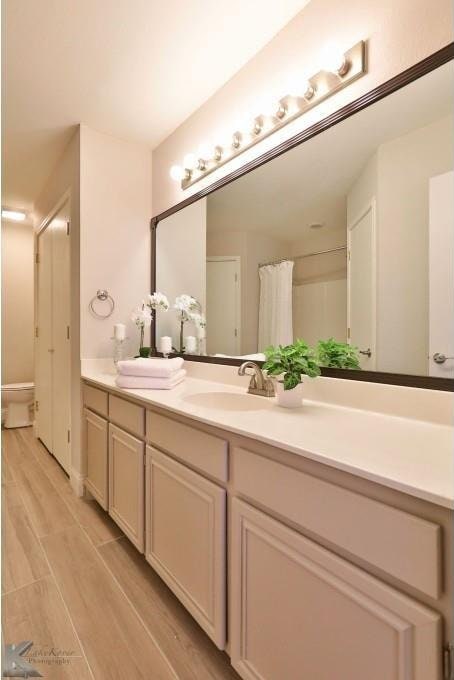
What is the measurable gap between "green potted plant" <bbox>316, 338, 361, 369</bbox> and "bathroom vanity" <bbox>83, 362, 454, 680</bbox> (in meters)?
0.16

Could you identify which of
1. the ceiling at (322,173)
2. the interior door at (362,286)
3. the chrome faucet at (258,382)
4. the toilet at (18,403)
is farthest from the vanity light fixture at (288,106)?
the toilet at (18,403)

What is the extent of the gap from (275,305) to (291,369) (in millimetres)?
431

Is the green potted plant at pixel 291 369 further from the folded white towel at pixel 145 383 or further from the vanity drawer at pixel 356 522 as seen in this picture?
the folded white towel at pixel 145 383

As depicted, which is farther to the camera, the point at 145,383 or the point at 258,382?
the point at 145,383

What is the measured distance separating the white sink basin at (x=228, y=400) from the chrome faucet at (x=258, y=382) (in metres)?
0.03

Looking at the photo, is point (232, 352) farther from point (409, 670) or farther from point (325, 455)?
point (409, 670)

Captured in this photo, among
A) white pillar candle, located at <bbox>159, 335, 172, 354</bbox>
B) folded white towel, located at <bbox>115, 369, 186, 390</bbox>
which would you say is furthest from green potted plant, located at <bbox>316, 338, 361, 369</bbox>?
white pillar candle, located at <bbox>159, 335, 172, 354</bbox>

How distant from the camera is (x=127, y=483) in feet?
5.49

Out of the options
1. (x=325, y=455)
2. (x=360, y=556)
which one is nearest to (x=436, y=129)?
(x=325, y=455)

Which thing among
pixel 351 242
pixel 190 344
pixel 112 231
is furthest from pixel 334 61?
pixel 112 231

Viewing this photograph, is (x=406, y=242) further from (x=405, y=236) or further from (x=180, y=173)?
(x=180, y=173)

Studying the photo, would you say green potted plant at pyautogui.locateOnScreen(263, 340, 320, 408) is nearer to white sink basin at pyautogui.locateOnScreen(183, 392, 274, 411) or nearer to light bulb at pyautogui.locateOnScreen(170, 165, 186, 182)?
white sink basin at pyautogui.locateOnScreen(183, 392, 274, 411)

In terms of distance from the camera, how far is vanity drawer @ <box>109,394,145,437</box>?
1.56 meters

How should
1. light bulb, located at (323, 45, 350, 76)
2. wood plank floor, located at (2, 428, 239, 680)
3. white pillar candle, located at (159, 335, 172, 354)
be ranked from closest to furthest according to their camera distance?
wood plank floor, located at (2, 428, 239, 680) → light bulb, located at (323, 45, 350, 76) → white pillar candle, located at (159, 335, 172, 354)
